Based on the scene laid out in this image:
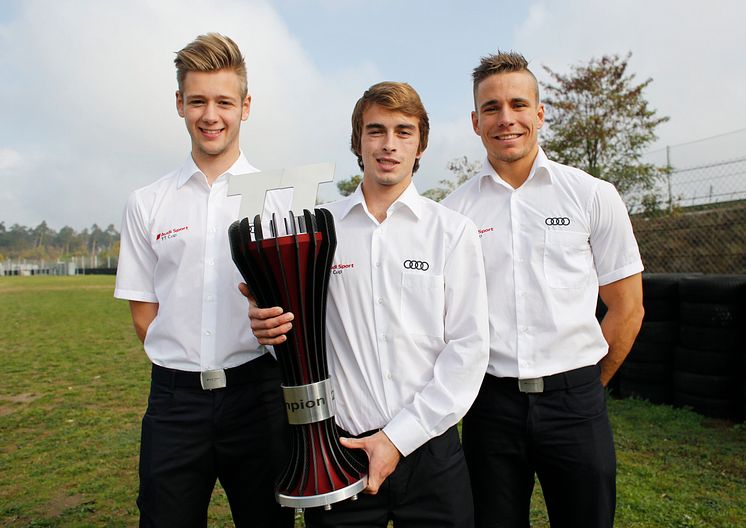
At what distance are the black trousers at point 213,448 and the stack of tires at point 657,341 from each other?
5.43 m

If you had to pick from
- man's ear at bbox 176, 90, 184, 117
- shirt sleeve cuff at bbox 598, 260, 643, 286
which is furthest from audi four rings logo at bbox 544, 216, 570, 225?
man's ear at bbox 176, 90, 184, 117

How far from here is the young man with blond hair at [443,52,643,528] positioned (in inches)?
102

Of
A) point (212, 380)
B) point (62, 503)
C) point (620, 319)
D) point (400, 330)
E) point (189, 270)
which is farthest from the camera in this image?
point (62, 503)

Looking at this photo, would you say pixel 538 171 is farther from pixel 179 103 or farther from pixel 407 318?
pixel 179 103

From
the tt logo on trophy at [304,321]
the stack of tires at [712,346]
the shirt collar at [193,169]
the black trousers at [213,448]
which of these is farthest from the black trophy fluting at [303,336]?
the stack of tires at [712,346]

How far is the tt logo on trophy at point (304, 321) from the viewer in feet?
6.70

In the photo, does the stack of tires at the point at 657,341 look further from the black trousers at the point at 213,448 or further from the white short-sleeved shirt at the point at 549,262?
the black trousers at the point at 213,448

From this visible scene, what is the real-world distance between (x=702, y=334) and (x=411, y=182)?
16.9 ft

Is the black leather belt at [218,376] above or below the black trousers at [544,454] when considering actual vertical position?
above

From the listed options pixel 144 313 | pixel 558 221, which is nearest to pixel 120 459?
pixel 144 313

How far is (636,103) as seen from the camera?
15.6 meters

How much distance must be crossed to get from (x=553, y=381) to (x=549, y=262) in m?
0.51

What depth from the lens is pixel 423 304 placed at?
7.48 feet

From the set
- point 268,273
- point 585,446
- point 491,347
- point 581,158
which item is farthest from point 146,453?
point 581,158
